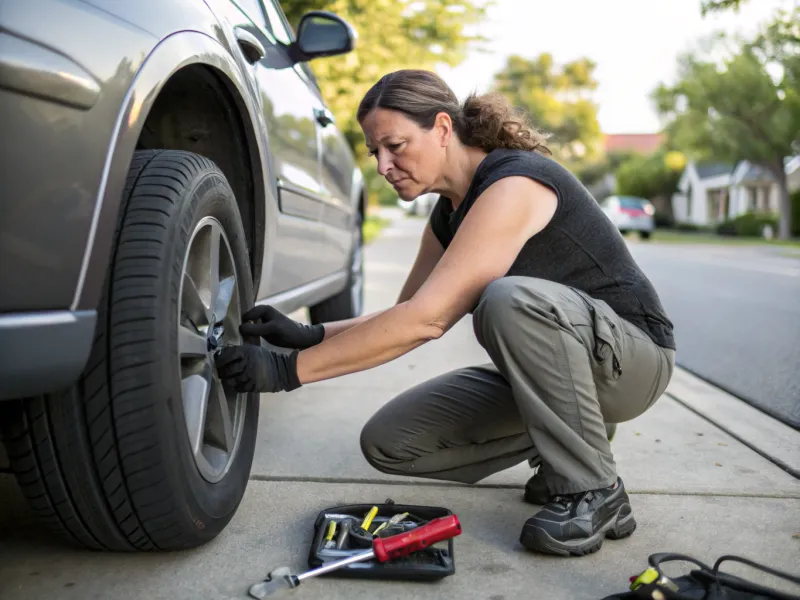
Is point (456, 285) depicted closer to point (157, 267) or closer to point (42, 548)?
point (157, 267)

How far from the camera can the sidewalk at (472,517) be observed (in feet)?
5.87

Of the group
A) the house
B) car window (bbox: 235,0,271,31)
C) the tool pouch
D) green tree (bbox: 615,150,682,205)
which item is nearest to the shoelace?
the tool pouch

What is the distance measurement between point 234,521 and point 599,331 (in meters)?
1.00

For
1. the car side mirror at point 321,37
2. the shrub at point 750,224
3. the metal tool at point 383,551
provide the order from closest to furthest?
the metal tool at point 383,551, the car side mirror at point 321,37, the shrub at point 750,224

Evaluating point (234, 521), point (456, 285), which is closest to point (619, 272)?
point (456, 285)

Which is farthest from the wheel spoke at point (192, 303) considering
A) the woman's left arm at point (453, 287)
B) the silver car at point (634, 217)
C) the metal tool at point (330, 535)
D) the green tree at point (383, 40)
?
the silver car at point (634, 217)

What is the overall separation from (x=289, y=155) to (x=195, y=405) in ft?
3.74

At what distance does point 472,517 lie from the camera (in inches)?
88.2

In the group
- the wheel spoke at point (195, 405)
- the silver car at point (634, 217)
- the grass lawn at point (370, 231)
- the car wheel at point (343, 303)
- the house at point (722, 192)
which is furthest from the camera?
the house at point (722, 192)

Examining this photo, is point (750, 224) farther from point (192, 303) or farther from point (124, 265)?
point (124, 265)

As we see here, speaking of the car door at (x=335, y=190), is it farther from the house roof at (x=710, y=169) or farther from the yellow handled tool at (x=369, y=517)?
the house roof at (x=710, y=169)

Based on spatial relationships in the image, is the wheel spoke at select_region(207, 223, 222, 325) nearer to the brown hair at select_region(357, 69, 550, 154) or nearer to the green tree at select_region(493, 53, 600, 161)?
the brown hair at select_region(357, 69, 550, 154)

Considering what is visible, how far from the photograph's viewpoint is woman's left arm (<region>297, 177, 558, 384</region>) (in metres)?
2.07

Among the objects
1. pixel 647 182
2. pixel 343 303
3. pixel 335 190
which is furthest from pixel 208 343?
pixel 647 182
